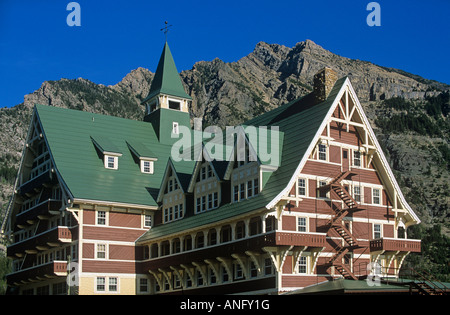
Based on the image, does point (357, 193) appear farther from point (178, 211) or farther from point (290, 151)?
point (178, 211)

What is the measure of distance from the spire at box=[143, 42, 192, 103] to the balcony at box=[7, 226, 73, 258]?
22.0 meters

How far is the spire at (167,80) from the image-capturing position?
3133 inches

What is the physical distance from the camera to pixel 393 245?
5422cm

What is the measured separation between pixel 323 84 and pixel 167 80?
28.9 meters

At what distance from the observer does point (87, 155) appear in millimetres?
67125

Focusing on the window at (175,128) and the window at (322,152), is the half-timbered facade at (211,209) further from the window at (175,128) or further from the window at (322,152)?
the window at (175,128)

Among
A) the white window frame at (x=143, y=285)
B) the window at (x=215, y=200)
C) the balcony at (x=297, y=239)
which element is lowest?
the white window frame at (x=143, y=285)

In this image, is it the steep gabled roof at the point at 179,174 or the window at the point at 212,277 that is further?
the steep gabled roof at the point at 179,174

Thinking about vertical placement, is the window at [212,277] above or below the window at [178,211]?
below

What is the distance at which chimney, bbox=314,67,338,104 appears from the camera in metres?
55.9

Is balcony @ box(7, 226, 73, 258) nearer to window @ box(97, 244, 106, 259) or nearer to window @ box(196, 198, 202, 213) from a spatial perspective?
window @ box(97, 244, 106, 259)

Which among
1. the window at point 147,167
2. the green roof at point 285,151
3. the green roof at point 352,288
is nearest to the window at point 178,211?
the green roof at point 285,151

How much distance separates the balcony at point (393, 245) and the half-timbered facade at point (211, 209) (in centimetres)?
12

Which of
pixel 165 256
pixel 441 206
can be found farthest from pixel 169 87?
pixel 441 206
